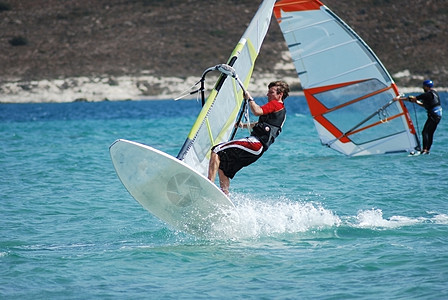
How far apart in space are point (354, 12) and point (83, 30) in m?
28.6

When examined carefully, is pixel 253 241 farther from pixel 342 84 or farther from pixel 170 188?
pixel 342 84

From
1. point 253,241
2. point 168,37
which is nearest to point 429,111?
point 253,241

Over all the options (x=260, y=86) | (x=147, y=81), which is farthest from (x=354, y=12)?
(x=147, y=81)

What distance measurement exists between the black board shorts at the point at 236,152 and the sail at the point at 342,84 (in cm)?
615

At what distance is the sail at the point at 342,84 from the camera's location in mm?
12828

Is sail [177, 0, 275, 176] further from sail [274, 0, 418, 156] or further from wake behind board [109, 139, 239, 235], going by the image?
sail [274, 0, 418, 156]

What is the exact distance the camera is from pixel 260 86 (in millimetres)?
59438

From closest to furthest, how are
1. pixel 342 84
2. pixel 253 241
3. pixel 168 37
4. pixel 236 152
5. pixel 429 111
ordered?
pixel 253 241, pixel 236 152, pixel 342 84, pixel 429 111, pixel 168 37

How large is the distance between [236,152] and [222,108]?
0.92 metres

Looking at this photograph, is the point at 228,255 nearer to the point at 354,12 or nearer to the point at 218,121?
the point at 218,121

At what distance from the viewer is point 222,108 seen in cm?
790

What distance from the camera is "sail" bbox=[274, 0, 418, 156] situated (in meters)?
12.8

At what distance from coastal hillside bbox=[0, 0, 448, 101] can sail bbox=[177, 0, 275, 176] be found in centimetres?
5408

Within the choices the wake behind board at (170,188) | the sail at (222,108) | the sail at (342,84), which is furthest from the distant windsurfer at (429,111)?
the wake behind board at (170,188)
